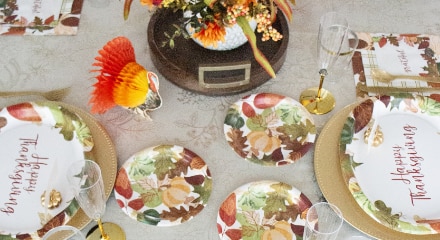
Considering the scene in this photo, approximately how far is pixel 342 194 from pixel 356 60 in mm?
408

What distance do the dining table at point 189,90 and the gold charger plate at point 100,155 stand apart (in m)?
0.02

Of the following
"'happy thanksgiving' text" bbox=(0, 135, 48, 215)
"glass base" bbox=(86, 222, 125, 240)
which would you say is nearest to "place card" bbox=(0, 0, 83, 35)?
"'happy thanksgiving' text" bbox=(0, 135, 48, 215)

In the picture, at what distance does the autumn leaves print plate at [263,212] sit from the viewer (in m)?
0.93

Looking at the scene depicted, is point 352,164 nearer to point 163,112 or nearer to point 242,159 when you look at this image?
point 242,159

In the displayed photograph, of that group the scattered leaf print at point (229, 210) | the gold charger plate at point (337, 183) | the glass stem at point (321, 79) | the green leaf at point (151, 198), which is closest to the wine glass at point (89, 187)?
the green leaf at point (151, 198)

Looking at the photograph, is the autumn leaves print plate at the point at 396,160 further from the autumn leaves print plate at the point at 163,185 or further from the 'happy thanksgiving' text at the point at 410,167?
the autumn leaves print plate at the point at 163,185

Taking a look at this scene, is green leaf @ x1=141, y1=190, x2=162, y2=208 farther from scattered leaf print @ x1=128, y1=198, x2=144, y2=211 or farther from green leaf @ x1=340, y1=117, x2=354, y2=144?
green leaf @ x1=340, y1=117, x2=354, y2=144

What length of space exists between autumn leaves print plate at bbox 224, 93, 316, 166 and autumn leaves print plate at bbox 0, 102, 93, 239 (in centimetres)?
33

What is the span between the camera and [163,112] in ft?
3.69

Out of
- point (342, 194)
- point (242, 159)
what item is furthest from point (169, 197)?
point (342, 194)

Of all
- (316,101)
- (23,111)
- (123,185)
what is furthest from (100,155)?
(316,101)

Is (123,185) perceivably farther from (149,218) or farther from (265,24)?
(265,24)

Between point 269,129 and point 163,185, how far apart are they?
0.28 meters

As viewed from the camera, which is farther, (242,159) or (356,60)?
(356,60)
